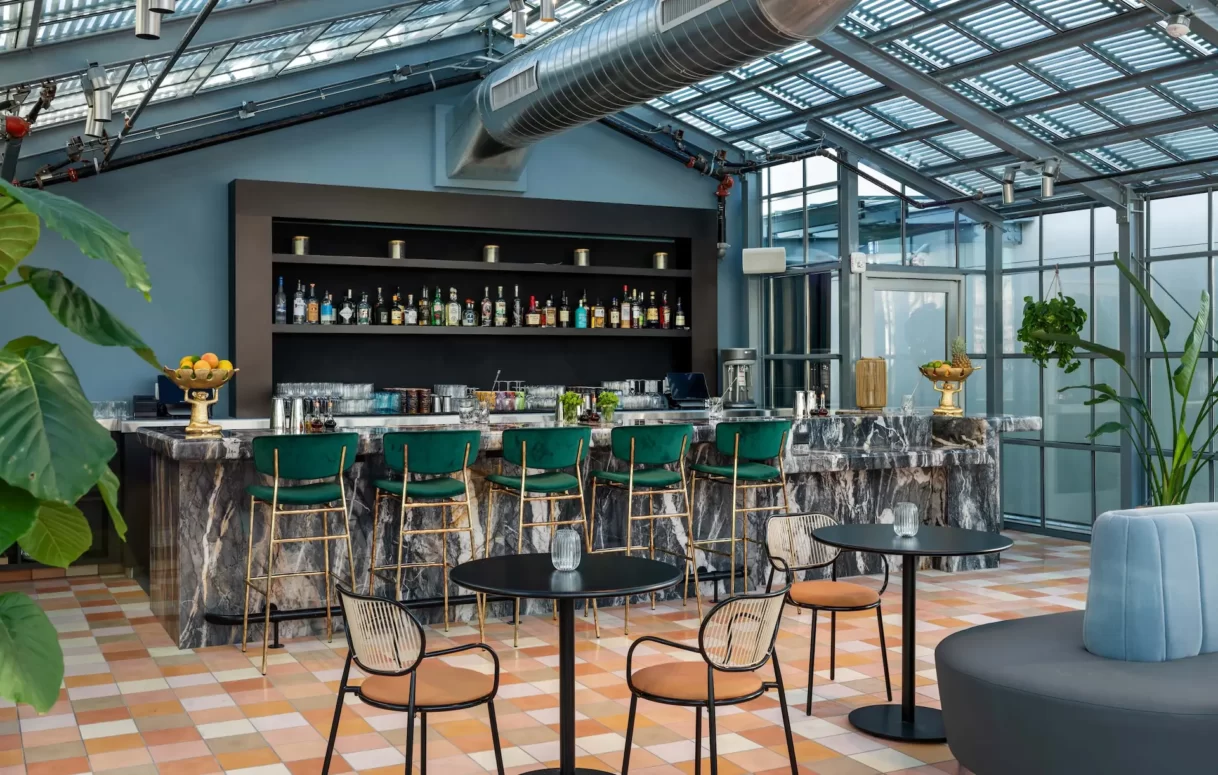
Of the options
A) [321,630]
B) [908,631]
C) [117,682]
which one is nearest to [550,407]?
[321,630]

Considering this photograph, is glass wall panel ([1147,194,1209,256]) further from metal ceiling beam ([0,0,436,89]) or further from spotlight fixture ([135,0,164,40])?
spotlight fixture ([135,0,164,40])

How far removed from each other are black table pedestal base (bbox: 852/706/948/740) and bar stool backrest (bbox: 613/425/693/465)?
1.83m

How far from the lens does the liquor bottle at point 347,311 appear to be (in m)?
8.27

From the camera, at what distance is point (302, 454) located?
4.97 m

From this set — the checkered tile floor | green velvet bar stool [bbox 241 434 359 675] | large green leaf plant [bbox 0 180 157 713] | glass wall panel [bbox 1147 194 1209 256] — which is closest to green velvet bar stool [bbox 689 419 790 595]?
the checkered tile floor

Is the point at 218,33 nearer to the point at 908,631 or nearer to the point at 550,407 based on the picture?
the point at 550,407

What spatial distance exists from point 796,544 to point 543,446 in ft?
5.17

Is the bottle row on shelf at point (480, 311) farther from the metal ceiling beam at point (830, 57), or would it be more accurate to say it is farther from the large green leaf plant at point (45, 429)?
the large green leaf plant at point (45, 429)

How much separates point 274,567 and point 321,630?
1.34ft

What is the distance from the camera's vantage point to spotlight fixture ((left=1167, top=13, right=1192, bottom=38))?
212 inches

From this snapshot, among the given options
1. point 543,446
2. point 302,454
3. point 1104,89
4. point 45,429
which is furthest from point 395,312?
point 45,429

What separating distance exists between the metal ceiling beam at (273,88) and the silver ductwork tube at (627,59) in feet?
2.38

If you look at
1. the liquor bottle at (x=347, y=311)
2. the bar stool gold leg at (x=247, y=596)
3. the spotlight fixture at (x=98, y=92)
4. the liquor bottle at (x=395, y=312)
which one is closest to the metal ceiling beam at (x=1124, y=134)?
the liquor bottle at (x=395, y=312)

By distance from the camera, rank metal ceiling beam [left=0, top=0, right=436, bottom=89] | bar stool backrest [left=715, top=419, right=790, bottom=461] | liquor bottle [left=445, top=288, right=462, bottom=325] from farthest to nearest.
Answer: liquor bottle [left=445, top=288, right=462, bottom=325] < bar stool backrest [left=715, top=419, right=790, bottom=461] < metal ceiling beam [left=0, top=0, right=436, bottom=89]
